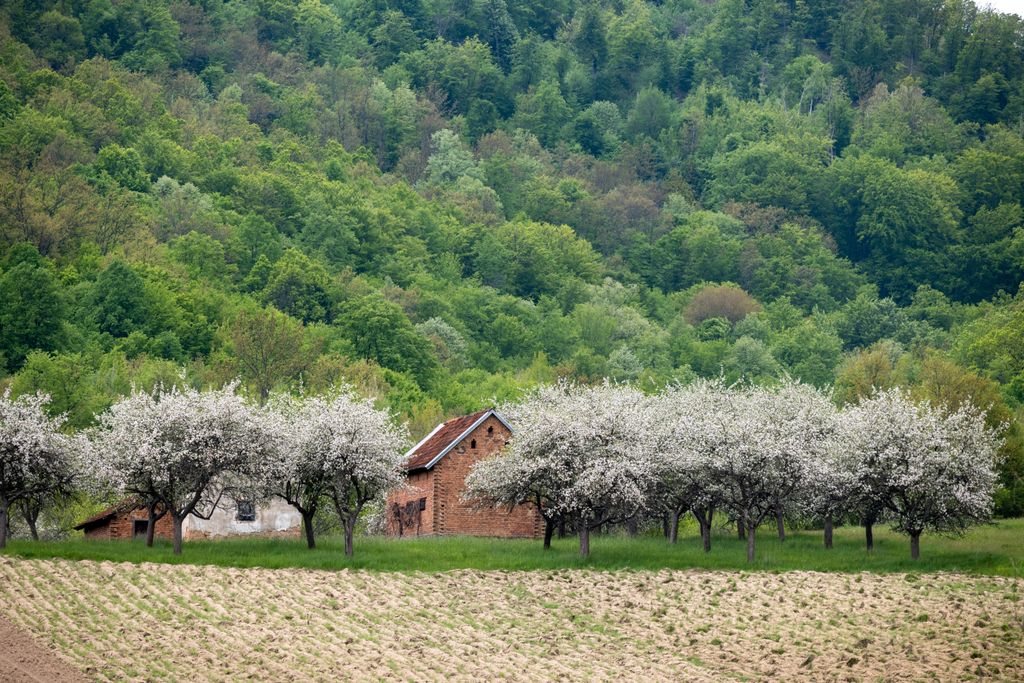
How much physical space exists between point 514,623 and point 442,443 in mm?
23834

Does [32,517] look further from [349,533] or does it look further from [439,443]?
[439,443]

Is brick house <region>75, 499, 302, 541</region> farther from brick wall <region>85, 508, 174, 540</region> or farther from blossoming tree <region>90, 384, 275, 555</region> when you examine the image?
blossoming tree <region>90, 384, 275, 555</region>

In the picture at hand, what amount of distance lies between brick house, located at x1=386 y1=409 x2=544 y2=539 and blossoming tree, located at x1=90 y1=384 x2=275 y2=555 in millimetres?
11342

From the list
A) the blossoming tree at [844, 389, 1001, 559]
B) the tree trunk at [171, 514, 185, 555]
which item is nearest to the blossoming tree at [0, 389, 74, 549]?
the tree trunk at [171, 514, 185, 555]

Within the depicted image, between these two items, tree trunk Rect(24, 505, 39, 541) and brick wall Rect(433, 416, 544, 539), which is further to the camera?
brick wall Rect(433, 416, 544, 539)

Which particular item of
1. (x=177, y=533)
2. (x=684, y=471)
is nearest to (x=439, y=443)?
(x=684, y=471)

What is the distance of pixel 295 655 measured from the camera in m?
45.0

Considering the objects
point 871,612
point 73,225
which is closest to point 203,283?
point 73,225

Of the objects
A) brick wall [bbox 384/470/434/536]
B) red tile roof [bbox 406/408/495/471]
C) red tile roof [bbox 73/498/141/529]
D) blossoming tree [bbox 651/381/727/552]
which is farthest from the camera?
brick wall [bbox 384/470/434/536]

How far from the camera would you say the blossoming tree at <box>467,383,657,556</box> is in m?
63.6

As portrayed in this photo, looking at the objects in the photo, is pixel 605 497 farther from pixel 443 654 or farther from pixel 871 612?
pixel 443 654

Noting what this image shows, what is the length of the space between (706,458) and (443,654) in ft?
70.7

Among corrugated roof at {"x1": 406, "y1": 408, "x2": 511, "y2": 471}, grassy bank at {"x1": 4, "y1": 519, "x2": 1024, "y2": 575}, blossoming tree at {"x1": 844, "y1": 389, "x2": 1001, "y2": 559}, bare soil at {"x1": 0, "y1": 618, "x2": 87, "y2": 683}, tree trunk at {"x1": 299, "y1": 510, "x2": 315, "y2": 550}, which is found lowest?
bare soil at {"x1": 0, "y1": 618, "x2": 87, "y2": 683}

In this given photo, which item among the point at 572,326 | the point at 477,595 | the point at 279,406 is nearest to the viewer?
the point at 477,595
